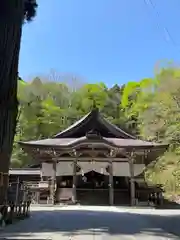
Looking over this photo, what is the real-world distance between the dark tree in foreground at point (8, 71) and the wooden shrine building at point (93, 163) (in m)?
9.95

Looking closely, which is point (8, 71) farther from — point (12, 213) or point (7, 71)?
point (12, 213)

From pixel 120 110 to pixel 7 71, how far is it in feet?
120

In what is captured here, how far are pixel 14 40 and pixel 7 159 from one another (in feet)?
11.7

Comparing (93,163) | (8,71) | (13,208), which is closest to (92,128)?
(93,163)

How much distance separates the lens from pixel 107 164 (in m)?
21.3

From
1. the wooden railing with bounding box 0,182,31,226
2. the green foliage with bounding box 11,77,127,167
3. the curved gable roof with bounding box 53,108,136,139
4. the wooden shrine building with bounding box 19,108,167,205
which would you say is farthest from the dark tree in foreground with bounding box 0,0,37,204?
the green foliage with bounding box 11,77,127,167

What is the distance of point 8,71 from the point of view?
9609mm

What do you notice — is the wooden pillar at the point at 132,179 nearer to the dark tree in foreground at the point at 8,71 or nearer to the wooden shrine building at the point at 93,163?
the wooden shrine building at the point at 93,163

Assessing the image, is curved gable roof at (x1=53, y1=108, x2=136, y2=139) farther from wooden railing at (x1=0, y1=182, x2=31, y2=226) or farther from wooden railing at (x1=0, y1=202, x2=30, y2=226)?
wooden railing at (x1=0, y1=202, x2=30, y2=226)

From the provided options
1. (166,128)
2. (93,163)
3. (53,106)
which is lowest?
(93,163)

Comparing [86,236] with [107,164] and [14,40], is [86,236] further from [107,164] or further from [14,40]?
[107,164]

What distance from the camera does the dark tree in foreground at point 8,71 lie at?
9367 mm

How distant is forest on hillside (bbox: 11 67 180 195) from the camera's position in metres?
28.4

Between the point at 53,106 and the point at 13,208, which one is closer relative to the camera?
the point at 13,208
